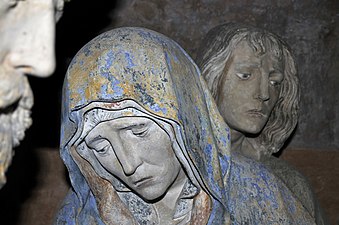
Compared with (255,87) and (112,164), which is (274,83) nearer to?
(255,87)

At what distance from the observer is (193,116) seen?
2428 mm

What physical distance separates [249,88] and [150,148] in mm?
707

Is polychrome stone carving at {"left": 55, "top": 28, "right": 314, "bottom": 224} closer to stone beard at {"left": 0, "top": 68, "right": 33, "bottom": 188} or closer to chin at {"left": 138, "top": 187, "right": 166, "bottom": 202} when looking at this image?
chin at {"left": 138, "top": 187, "right": 166, "bottom": 202}

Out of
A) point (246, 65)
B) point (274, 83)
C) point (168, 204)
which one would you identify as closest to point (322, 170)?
point (274, 83)

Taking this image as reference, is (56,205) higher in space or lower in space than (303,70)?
lower

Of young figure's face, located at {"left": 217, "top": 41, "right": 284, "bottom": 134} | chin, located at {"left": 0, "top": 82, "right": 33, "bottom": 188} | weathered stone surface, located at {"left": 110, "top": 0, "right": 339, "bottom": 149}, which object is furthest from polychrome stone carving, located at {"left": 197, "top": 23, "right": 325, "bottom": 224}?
chin, located at {"left": 0, "top": 82, "right": 33, "bottom": 188}

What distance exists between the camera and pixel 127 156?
7.61ft

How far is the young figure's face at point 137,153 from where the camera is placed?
2.33 m

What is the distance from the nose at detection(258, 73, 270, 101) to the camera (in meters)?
2.96

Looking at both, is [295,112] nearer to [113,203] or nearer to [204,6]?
[204,6]

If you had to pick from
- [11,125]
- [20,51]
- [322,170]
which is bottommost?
[322,170]

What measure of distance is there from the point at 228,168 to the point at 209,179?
0.13 metres

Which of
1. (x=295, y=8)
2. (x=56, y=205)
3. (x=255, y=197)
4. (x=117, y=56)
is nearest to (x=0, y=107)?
(x=117, y=56)

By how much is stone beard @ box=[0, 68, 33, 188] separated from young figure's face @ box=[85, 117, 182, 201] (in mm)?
747
